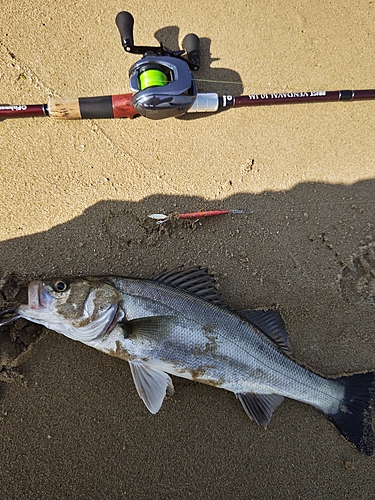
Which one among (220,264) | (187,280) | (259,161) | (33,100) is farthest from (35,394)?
(259,161)

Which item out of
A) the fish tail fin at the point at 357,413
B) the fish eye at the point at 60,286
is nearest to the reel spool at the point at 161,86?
the fish eye at the point at 60,286

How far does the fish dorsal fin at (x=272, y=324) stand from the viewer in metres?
2.25

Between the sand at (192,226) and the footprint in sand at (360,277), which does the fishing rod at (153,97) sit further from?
the footprint in sand at (360,277)

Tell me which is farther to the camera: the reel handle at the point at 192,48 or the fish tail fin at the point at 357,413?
the reel handle at the point at 192,48

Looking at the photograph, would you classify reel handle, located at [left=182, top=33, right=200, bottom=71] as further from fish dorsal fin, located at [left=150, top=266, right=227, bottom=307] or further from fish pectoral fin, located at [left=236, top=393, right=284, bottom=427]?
fish pectoral fin, located at [left=236, top=393, right=284, bottom=427]

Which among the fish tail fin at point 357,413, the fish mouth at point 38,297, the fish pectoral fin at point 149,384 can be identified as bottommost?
the fish tail fin at point 357,413

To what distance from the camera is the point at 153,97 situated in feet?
7.09

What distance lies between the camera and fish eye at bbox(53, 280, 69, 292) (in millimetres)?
1908

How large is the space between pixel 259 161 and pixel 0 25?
2201 mm

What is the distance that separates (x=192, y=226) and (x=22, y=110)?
1.44 meters

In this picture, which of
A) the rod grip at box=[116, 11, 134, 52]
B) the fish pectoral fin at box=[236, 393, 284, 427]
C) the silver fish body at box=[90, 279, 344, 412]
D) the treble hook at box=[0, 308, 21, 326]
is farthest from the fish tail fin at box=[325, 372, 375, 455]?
the rod grip at box=[116, 11, 134, 52]

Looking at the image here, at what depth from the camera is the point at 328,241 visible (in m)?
2.61

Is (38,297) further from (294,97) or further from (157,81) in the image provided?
(294,97)

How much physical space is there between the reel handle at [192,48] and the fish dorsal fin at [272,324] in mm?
1908
